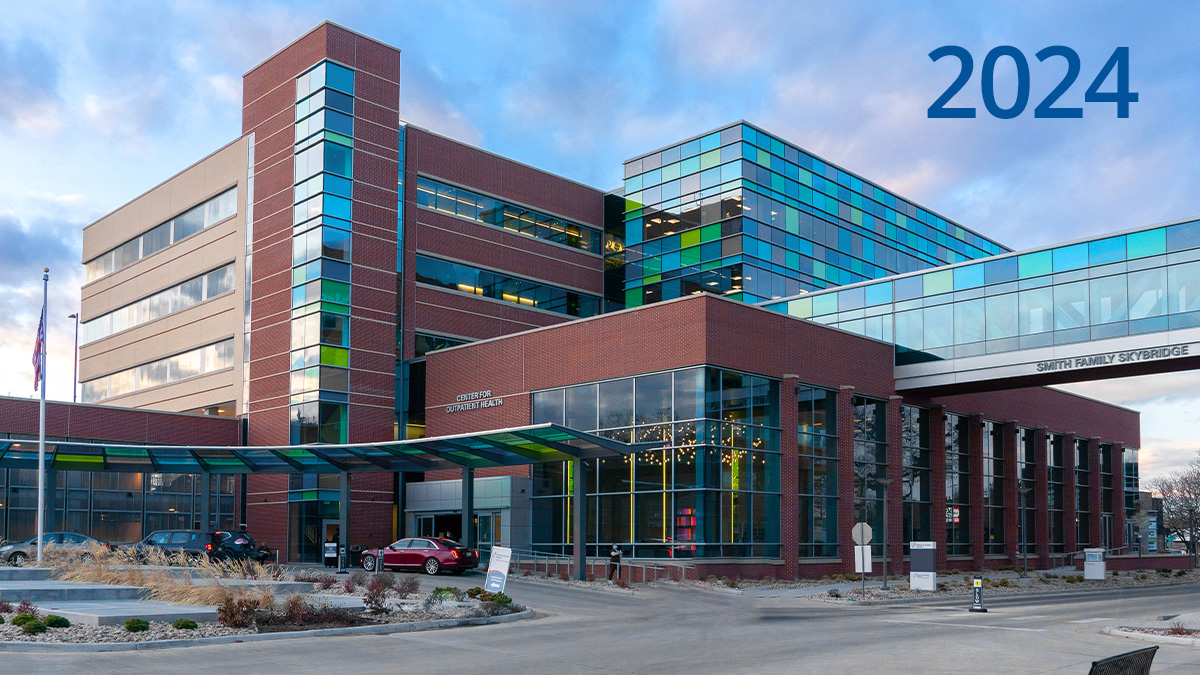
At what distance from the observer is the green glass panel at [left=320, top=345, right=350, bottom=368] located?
4988 centimetres

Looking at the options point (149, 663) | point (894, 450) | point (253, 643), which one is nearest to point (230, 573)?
point (253, 643)

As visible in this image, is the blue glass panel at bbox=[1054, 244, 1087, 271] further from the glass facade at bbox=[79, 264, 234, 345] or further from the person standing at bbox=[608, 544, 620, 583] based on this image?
the glass facade at bbox=[79, 264, 234, 345]

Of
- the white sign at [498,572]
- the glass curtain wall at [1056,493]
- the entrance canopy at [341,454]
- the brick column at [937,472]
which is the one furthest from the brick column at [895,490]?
the white sign at [498,572]

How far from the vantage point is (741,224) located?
56.1 m

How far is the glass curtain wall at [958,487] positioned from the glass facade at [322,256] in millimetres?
28614

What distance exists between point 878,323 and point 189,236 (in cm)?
3734

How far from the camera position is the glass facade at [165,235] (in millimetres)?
57906

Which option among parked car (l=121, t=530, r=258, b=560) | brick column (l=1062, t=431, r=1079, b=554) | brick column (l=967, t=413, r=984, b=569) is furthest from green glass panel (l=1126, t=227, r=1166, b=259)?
parked car (l=121, t=530, r=258, b=560)

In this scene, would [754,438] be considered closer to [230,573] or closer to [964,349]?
[964,349]

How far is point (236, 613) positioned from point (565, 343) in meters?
26.0

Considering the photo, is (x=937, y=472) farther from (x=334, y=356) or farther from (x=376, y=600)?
(x=376, y=600)

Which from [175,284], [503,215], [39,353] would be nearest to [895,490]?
[503,215]

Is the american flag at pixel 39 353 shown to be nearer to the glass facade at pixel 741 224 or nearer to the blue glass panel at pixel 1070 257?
the glass facade at pixel 741 224

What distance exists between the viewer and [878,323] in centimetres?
4953
